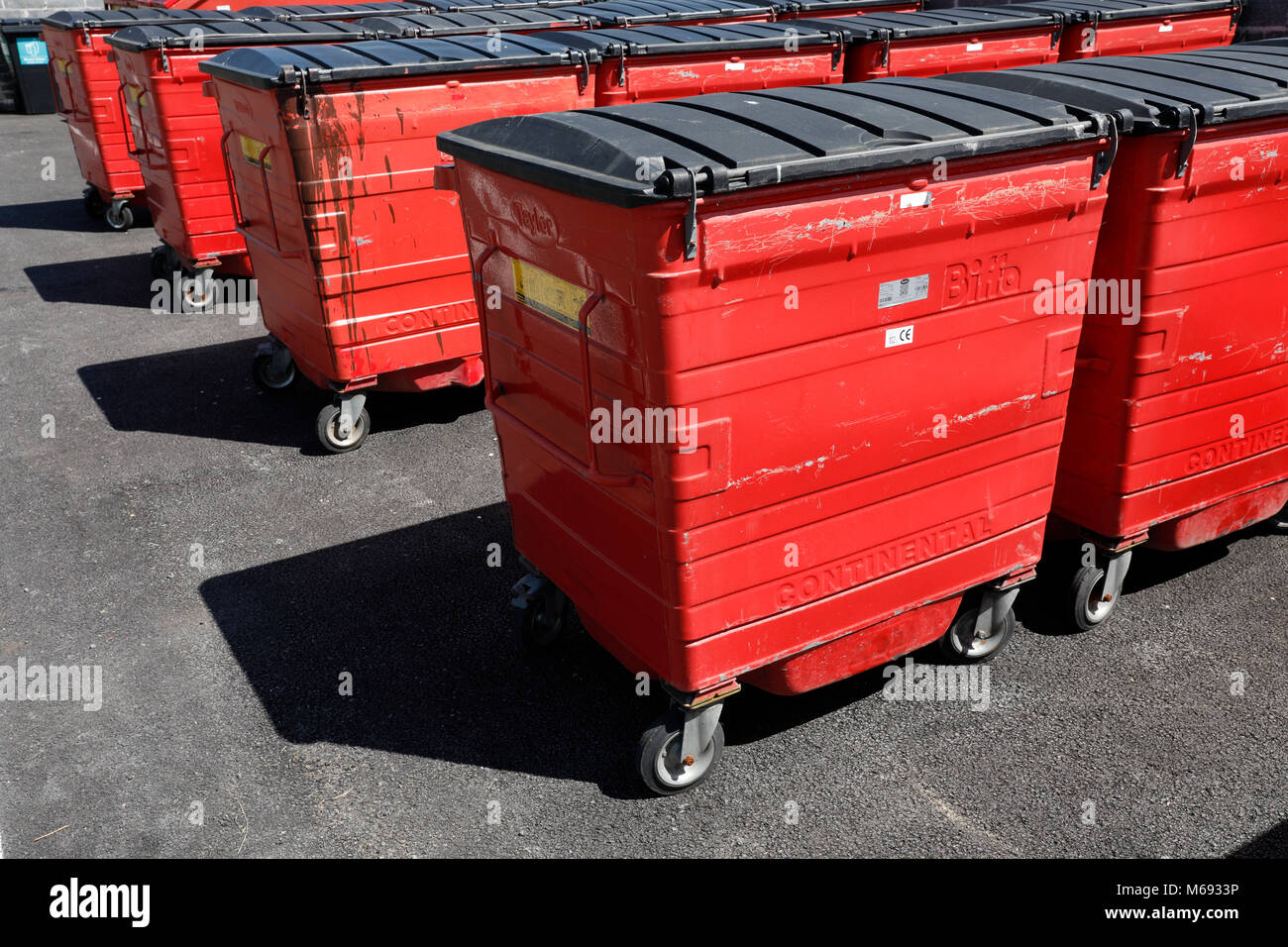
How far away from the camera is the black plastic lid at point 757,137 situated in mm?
3023

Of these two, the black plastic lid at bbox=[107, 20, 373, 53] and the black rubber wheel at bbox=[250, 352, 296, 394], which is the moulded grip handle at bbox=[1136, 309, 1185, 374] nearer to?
the black rubber wheel at bbox=[250, 352, 296, 394]

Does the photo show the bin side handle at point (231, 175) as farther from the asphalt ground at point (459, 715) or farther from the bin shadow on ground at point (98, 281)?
the bin shadow on ground at point (98, 281)

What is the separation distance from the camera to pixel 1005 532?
4098 millimetres

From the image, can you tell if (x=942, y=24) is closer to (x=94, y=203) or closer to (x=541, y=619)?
(x=541, y=619)

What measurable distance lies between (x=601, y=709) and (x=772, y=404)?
61.9 inches

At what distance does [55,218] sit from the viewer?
12125 mm

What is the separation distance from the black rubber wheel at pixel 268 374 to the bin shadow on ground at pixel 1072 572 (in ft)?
16.5

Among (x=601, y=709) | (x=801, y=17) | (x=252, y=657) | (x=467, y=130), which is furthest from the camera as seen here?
(x=801, y=17)

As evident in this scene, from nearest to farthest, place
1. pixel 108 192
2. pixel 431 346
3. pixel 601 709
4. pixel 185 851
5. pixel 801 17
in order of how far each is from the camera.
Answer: pixel 185 851 → pixel 601 709 → pixel 431 346 → pixel 801 17 → pixel 108 192

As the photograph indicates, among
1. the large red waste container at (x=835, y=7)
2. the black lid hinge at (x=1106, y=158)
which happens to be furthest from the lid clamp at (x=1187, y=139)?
the large red waste container at (x=835, y=7)

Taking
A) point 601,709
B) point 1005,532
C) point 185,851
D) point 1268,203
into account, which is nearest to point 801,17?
point 1268,203

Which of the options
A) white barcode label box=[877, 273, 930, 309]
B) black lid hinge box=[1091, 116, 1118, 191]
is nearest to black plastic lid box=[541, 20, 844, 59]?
black lid hinge box=[1091, 116, 1118, 191]

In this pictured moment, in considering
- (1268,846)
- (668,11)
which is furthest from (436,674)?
(668,11)

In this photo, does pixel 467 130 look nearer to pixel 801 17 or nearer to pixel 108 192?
pixel 801 17
